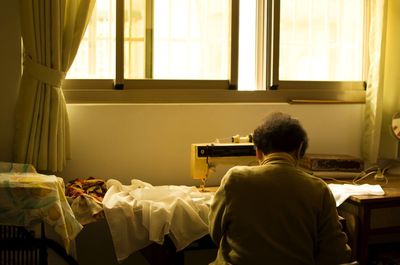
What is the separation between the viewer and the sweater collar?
1.85 m

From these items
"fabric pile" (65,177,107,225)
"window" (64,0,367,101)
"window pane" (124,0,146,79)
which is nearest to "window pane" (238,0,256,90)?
"window" (64,0,367,101)

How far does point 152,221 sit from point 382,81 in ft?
5.94

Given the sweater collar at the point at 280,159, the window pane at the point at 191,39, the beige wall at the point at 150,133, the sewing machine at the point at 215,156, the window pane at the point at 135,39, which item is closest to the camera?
the sweater collar at the point at 280,159

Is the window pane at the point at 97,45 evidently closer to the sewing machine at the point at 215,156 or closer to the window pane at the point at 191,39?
the window pane at the point at 191,39

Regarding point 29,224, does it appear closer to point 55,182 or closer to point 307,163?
point 55,182

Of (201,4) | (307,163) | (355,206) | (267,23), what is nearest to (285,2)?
(267,23)

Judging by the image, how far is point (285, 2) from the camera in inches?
131

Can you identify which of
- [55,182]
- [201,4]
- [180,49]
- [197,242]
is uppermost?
[201,4]

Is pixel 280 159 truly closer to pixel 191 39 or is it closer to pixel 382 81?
pixel 191 39

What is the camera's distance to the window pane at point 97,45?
117 inches

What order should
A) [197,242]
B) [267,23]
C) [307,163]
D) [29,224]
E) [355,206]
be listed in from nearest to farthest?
[29,224] < [197,242] < [355,206] < [307,163] < [267,23]

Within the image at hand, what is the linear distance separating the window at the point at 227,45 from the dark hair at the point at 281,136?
130cm

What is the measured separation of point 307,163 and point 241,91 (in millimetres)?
571

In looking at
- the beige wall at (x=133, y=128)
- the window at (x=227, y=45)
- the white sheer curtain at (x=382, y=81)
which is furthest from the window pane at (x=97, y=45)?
the white sheer curtain at (x=382, y=81)
